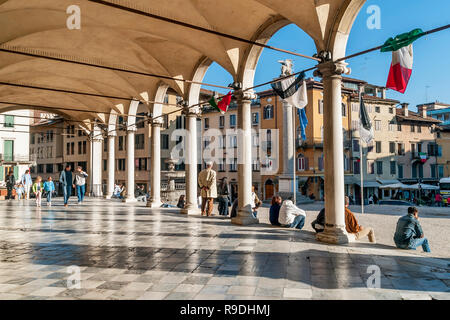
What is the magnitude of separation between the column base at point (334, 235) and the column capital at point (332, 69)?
346 centimetres

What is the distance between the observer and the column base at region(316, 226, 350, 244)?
7.31 meters

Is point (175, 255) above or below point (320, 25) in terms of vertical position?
below

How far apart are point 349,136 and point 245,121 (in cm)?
3489

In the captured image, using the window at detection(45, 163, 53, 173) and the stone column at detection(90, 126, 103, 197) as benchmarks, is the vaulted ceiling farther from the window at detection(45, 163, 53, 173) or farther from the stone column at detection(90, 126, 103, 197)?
the window at detection(45, 163, 53, 173)

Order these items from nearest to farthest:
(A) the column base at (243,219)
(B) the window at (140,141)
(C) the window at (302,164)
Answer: (A) the column base at (243,219) < (C) the window at (302,164) < (B) the window at (140,141)

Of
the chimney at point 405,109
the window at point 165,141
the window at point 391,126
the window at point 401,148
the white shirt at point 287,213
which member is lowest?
the white shirt at point 287,213

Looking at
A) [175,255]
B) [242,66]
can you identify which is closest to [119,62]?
[242,66]

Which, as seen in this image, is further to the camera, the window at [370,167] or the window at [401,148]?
the window at [401,148]

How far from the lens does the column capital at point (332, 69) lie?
768 cm

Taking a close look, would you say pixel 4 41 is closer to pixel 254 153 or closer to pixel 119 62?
pixel 119 62

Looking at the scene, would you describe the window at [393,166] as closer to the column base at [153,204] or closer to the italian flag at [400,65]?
the column base at [153,204]

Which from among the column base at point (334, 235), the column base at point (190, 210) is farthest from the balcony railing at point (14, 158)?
the column base at point (334, 235)

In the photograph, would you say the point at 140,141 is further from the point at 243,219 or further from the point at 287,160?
the point at 243,219
